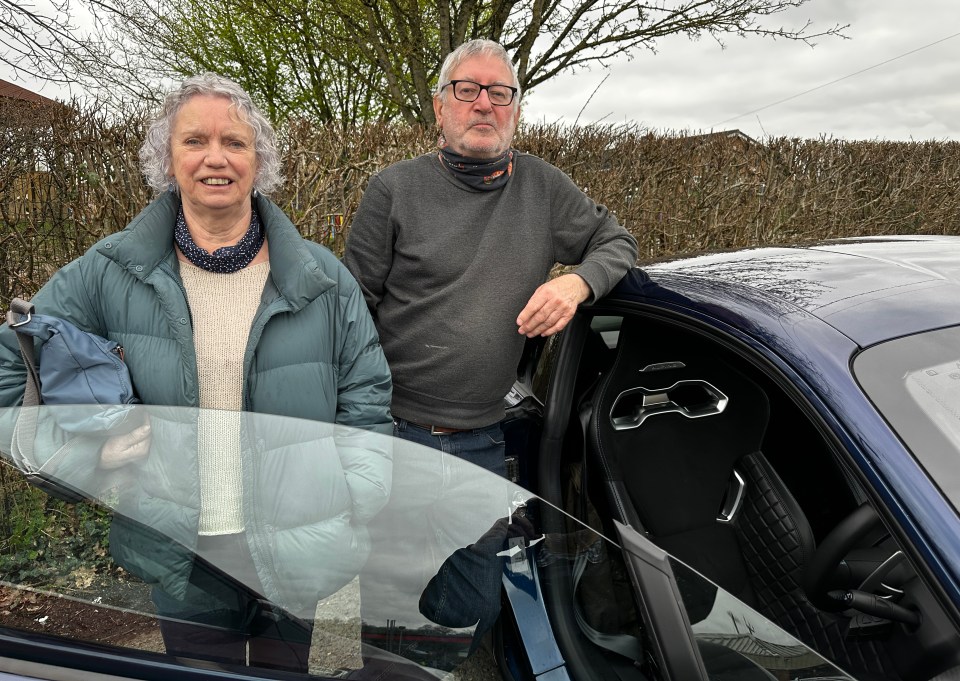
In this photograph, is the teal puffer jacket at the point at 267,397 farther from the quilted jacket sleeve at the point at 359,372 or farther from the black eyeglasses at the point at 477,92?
the black eyeglasses at the point at 477,92

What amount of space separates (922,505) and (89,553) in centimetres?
129

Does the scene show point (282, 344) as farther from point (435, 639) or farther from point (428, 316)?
point (435, 639)

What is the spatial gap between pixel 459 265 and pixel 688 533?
1012mm

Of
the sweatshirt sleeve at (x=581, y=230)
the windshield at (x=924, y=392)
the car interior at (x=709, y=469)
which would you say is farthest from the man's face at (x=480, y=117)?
the windshield at (x=924, y=392)

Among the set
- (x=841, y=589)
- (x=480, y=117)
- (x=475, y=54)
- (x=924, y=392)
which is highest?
(x=475, y=54)

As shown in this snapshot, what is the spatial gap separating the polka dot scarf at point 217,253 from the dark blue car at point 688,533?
46 cm

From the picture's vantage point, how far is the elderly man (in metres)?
1.96

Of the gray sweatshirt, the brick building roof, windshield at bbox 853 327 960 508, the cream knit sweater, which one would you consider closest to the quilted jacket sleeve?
the cream knit sweater

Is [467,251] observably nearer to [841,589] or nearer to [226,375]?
[226,375]

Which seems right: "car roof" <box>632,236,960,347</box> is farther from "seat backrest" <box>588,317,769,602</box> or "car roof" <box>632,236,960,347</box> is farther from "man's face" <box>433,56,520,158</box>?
"man's face" <box>433,56,520,158</box>

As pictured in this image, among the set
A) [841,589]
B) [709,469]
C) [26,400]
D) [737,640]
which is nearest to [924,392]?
[841,589]

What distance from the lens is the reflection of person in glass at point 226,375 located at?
1076 mm

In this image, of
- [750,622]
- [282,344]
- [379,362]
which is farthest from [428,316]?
[750,622]

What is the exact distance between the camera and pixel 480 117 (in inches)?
80.0
